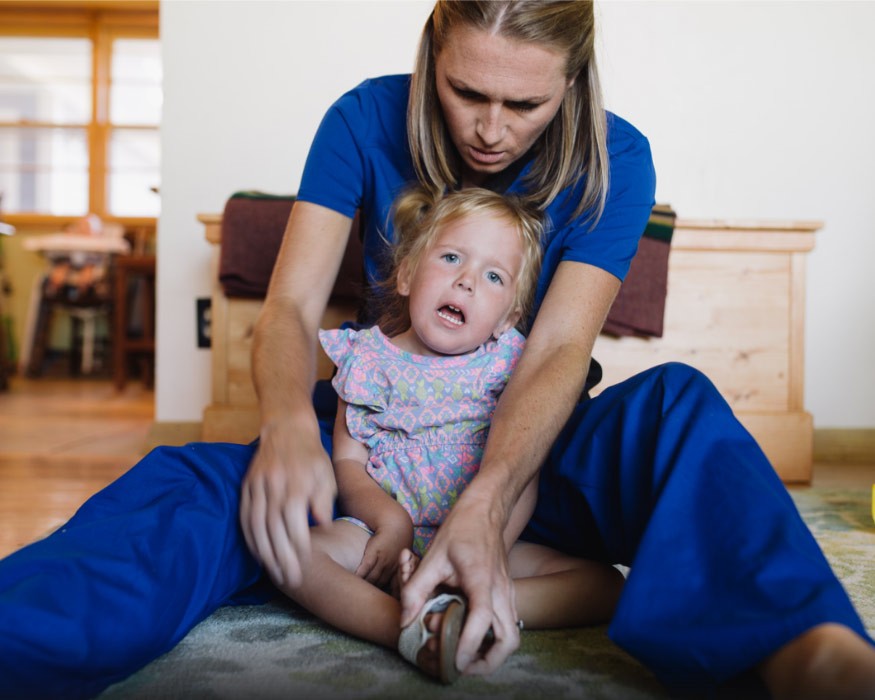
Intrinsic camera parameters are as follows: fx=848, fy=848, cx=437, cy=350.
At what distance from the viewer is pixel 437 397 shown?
1.11 meters

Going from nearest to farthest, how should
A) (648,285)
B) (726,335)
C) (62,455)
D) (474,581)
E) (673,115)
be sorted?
(474,581), (648,285), (726,335), (62,455), (673,115)

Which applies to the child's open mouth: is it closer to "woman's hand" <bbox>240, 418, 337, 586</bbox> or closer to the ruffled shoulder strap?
the ruffled shoulder strap

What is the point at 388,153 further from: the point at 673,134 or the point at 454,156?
the point at 673,134

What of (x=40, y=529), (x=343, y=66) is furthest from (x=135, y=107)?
(x=40, y=529)

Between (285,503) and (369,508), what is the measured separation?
0.91 ft

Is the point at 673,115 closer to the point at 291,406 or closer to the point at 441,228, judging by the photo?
the point at 441,228

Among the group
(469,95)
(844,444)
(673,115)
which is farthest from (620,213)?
(844,444)

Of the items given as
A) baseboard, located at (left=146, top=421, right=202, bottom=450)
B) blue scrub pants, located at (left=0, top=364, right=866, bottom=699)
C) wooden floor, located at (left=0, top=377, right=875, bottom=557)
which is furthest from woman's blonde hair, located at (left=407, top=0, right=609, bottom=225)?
baseboard, located at (left=146, top=421, right=202, bottom=450)

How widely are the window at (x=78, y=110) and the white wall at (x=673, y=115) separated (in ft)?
13.3

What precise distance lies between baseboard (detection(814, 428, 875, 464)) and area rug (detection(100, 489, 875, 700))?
181 centimetres

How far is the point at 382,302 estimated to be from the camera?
129 cm

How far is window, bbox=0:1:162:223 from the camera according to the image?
626cm

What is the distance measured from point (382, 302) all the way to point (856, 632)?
81cm

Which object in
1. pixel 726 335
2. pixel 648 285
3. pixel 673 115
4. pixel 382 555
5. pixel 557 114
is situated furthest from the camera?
pixel 673 115
